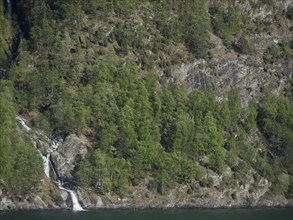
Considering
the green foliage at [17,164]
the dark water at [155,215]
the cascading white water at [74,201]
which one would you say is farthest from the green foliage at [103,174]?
the dark water at [155,215]

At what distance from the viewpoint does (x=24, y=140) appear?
192 m

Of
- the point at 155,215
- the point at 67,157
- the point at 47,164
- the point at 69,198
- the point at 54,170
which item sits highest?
the point at 67,157

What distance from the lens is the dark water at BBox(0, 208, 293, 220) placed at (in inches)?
6339

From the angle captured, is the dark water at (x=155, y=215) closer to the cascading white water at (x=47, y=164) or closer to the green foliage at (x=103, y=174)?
the green foliage at (x=103, y=174)

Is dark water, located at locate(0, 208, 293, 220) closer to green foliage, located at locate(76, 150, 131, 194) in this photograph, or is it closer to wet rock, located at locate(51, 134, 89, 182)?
green foliage, located at locate(76, 150, 131, 194)

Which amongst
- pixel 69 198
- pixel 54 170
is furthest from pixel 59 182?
pixel 69 198

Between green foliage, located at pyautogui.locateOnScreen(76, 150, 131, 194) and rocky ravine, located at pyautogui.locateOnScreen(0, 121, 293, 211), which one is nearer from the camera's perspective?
rocky ravine, located at pyautogui.locateOnScreen(0, 121, 293, 211)

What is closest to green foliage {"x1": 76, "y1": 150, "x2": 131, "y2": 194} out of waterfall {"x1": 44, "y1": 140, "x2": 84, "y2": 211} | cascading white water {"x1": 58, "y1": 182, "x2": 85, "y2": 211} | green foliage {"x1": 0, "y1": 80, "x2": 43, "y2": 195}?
cascading white water {"x1": 58, "y1": 182, "x2": 85, "y2": 211}

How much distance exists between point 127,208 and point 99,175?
10.4 m

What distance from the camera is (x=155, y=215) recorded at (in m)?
173

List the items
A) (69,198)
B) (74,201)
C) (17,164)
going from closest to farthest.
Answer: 1. (17,164)
2. (69,198)
3. (74,201)

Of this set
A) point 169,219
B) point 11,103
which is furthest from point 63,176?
point 169,219

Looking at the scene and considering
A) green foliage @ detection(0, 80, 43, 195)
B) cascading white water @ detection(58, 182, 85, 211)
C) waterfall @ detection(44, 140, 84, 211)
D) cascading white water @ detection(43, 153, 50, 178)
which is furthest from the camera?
cascading white water @ detection(43, 153, 50, 178)

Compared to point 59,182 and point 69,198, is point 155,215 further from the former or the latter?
point 59,182
